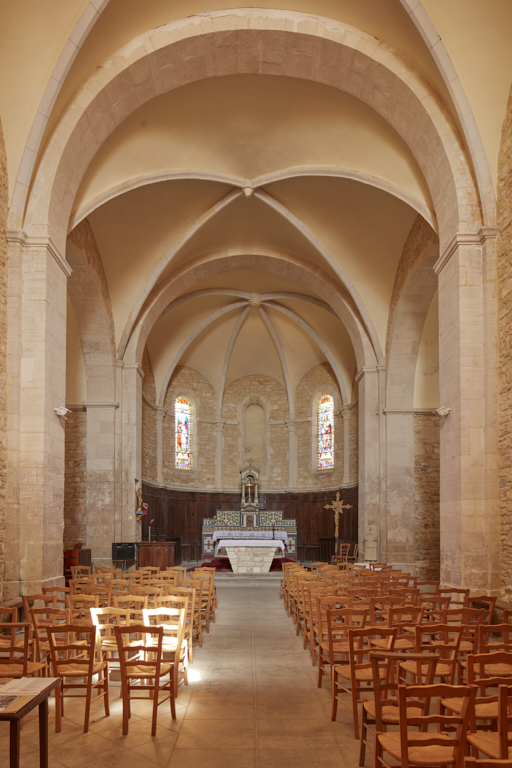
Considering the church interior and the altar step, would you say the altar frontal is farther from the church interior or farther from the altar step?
the altar step

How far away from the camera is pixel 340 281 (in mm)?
17812

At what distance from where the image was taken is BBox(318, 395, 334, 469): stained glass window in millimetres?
24828

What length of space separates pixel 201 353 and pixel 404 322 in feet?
36.3

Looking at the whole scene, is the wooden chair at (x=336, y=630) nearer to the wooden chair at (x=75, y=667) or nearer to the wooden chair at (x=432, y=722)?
the wooden chair at (x=432, y=722)

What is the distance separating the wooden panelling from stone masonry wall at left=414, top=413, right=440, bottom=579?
571cm

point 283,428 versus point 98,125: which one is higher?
point 98,125

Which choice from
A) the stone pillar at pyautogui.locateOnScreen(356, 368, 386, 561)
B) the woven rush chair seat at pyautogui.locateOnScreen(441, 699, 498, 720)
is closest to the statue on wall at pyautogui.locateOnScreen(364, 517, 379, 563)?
the stone pillar at pyautogui.locateOnScreen(356, 368, 386, 561)

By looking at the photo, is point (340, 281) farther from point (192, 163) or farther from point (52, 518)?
point (52, 518)

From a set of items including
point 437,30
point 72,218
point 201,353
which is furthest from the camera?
point 201,353

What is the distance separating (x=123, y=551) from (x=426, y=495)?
7.59 metres

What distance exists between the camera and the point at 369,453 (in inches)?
678

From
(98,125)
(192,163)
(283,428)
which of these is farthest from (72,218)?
(283,428)

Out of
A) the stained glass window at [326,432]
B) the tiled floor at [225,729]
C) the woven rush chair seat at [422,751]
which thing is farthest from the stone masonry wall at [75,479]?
the woven rush chair seat at [422,751]

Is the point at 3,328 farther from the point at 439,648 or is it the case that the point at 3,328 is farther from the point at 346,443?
the point at 346,443
